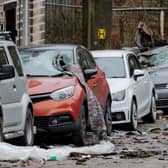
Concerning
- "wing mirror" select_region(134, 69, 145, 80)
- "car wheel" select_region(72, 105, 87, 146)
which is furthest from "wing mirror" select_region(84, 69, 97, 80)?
"wing mirror" select_region(134, 69, 145, 80)

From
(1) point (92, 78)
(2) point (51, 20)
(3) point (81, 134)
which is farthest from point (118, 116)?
(2) point (51, 20)

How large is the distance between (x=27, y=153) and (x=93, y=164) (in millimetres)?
942

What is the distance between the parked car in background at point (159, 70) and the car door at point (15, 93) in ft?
27.1

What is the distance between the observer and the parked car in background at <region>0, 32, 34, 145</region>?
39.0 ft

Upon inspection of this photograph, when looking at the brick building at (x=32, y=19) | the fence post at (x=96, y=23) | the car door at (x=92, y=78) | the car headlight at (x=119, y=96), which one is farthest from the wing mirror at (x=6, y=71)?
the brick building at (x=32, y=19)

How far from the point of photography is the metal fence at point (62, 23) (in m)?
33.8

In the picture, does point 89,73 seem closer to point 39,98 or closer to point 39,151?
point 39,98

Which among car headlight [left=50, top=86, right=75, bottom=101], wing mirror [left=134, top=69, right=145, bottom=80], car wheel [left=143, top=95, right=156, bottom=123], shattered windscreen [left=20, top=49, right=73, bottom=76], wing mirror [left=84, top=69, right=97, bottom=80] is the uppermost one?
shattered windscreen [left=20, top=49, right=73, bottom=76]

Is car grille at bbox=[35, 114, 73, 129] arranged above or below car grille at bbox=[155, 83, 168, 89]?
above

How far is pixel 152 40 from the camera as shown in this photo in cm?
2912

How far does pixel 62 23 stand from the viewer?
3384 cm

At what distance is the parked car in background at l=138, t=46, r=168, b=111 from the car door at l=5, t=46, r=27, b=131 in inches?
325

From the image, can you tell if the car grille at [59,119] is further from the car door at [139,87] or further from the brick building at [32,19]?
the brick building at [32,19]

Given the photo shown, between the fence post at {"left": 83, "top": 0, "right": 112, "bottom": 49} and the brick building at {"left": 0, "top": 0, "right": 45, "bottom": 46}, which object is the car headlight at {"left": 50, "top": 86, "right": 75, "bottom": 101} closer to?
the fence post at {"left": 83, "top": 0, "right": 112, "bottom": 49}
